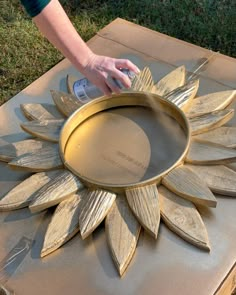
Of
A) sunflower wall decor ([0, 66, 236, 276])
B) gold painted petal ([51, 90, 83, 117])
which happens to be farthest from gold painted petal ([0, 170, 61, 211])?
gold painted petal ([51, 90, 83, 117])

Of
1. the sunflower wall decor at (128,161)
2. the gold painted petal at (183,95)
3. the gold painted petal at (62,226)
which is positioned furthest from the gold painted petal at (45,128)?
the gold painted petal at (183,95)

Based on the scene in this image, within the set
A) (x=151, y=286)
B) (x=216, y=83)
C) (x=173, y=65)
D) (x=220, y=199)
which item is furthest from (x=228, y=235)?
(x=173, y=65)

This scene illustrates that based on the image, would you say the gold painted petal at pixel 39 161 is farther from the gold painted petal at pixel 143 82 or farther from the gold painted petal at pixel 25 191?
the gold painted petal at pixel 143 82

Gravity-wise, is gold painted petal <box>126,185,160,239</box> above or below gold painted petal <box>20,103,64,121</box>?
below

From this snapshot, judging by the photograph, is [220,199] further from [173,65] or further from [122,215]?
[173,65]

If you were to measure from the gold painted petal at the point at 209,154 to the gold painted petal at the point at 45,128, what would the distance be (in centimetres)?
39

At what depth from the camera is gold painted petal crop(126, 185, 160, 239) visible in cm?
128

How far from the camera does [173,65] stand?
179 cm

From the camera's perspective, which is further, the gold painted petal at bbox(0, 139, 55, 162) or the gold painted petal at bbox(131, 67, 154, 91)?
the gold painted petal at bbox(131, 67, 154, 91)

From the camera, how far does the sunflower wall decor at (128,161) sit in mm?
1295

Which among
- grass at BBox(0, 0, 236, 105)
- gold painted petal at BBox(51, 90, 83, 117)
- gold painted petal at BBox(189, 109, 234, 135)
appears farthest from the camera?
grass at BBox(0, 0, 236, 105)

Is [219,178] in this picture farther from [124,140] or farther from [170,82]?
[170,82]

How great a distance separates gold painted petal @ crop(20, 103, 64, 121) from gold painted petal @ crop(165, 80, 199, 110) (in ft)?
1.15

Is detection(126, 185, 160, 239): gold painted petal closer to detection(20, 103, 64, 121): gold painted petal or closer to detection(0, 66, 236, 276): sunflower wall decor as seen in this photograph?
detection(0, 66, 236, 276): sunflower wall decor
